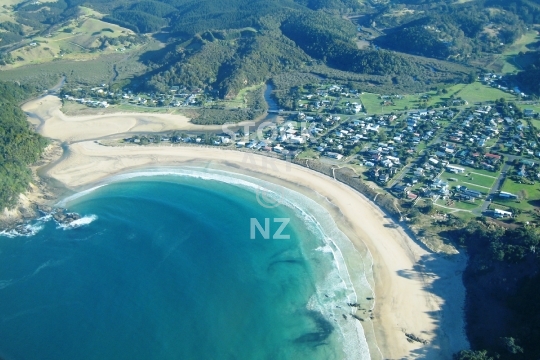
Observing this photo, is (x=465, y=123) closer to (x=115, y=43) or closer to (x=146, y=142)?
(x=146, y=142)

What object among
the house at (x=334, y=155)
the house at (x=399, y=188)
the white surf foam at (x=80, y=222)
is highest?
the house at (x=334, y=155)

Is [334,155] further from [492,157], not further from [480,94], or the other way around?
[480,94]

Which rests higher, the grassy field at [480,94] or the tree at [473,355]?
the grassy field at [480,94]

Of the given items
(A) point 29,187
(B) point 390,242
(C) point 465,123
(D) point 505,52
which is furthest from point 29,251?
(D) point 505,52

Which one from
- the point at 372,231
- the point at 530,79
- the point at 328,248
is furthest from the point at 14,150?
the point at 530,79

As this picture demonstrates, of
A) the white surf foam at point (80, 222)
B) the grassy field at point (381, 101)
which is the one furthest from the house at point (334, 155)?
the white surf foam at point (80, 222)

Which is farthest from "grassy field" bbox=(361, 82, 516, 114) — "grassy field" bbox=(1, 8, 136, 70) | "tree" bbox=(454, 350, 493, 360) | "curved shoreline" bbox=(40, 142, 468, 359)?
"grassy field" bbox=(1, 8, 136, 70)

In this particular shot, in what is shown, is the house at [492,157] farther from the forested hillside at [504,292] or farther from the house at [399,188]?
the forested hillside at [504,292]
